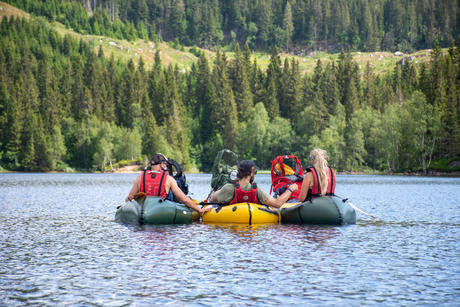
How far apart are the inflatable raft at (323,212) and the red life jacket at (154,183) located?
16.7ft

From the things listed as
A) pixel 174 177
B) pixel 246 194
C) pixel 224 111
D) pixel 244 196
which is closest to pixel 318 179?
pixel 246 194

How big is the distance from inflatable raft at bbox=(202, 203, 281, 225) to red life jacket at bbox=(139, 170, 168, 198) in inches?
86.5

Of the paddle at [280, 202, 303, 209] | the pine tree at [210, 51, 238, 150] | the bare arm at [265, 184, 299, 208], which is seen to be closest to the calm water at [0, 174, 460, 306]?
the bare arm at [265, 184, 299, 208]

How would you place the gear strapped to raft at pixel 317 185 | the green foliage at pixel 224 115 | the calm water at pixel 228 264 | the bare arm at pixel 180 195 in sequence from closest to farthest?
the calm water at pixel 228 264 < the gear strapped to raft at pixel 317 185 < the bare arm at pixel 180 195 < the green foliage at pixel 224 115

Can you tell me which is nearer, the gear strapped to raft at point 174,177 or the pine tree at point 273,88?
the gear strapped to raft at point 174,177

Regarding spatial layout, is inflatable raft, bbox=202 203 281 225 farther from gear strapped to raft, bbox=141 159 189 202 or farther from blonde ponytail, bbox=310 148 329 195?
blonde ponytail, bbox=310 148 329 195

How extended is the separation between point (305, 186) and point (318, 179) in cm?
57

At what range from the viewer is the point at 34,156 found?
129625 mm

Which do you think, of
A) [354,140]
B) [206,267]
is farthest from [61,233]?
[354,140]

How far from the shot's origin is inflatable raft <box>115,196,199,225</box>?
20734 mm

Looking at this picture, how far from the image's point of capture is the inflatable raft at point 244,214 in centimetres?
2067

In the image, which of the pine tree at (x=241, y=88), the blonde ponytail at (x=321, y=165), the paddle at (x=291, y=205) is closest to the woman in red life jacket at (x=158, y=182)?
the paddle at (x=291, y=205)

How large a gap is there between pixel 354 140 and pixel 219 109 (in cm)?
4574

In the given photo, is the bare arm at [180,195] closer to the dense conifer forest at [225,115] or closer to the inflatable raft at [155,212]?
the inflatable raft at [155,212]
